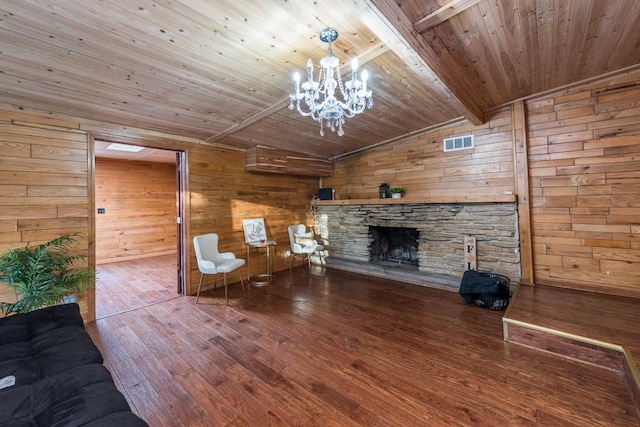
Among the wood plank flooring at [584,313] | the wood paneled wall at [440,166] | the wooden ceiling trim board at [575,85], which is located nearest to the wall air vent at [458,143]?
the wood paneled wall at [440,166]

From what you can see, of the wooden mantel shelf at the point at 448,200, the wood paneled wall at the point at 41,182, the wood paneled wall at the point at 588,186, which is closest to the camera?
the wood paneled wall at the point at 41,182

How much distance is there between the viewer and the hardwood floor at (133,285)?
3.48 metres

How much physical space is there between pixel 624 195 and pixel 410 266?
273 cm

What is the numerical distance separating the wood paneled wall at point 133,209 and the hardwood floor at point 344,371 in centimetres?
379

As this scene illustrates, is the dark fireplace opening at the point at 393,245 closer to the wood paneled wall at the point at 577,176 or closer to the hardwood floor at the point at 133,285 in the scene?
the wood paneled wall at the point at 577,176

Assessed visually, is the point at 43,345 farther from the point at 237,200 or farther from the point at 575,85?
the point at 575,85

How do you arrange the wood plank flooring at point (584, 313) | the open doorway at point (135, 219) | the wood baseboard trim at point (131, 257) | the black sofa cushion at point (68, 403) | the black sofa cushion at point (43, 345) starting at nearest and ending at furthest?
the black sofa cushion at point (68, 403) < the black sofa cushion at point (43, 345) < the wood plank flooring at point (584, 313) < the open doorway at point (135, 219) < the wood baseboard trim at point (131, 257)

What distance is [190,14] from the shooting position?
1688mm

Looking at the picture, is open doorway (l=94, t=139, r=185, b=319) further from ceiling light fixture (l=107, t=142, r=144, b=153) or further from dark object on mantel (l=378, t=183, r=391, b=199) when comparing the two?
dark object on mantel (l=378, t=183, r=391, b=199)

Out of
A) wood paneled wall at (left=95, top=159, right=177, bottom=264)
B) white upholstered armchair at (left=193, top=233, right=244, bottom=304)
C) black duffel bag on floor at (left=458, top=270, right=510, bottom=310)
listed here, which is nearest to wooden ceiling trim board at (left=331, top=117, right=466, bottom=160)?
black duffel bag on floor at (left=458, top=270, right=510, bottom=310)

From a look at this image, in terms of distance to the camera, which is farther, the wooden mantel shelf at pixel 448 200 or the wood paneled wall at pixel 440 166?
the wood paneled wall at pixel 440 166

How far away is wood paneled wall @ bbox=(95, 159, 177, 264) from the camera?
596 centimetres

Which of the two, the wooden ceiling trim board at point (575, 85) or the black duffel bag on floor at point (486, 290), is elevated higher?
the wooden ceiling trim board at point (575, 85)

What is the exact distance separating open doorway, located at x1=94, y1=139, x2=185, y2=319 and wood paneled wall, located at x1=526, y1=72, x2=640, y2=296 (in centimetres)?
516
